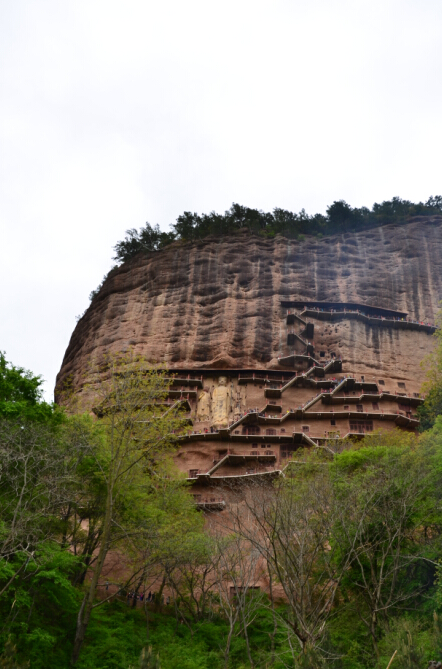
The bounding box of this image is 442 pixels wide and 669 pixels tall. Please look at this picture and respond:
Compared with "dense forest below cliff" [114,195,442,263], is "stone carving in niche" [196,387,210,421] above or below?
below

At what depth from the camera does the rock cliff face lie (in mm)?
45281

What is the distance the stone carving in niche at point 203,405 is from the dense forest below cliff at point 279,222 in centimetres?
1912

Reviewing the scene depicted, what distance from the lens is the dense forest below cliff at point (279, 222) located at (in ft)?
185

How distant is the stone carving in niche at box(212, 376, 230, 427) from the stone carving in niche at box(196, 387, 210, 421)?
45cm

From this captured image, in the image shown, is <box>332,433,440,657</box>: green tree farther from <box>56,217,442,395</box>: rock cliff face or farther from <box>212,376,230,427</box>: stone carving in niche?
<box>56,217,442,395</box>: rock cliff face

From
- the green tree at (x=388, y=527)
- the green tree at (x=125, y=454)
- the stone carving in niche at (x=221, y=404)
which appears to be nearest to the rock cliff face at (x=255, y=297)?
the stone carving in niche at (x=221, y=404)

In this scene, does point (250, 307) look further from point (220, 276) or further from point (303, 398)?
point (303, 398)

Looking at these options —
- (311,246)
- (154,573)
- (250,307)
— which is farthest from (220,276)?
(154,573)

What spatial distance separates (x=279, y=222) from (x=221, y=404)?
76.8 feet

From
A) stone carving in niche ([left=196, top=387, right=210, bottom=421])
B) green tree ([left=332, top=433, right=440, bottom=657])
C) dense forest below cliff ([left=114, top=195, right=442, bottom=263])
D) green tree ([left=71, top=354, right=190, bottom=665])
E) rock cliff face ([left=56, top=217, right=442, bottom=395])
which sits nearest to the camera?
green tree ([left=332, top=433, right=440, bottom=657])

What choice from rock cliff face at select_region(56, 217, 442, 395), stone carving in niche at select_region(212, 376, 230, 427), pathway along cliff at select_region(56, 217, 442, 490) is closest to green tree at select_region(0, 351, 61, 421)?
pathway along cliff at select_region(56, 217, 442, 490)

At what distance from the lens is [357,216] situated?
56.8 m

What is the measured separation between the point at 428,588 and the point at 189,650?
8.79m

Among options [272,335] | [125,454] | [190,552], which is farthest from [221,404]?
[125,454]
